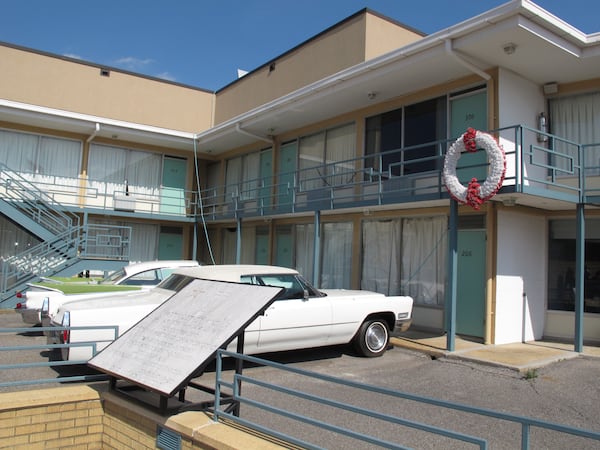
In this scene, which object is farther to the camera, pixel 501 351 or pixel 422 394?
pixel 501 351

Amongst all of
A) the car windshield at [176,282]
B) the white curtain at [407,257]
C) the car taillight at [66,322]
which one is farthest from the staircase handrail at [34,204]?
the car taillight at [66,322]

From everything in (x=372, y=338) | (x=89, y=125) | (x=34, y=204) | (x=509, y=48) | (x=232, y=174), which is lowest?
(x=372, y=338)

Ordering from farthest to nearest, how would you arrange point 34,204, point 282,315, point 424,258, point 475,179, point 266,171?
point 266,171 < point 34,204 < point 424,258 < point 475,179 < point 282,315

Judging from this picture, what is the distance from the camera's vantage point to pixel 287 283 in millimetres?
7590

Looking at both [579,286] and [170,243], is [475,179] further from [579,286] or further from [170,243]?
[170,243]

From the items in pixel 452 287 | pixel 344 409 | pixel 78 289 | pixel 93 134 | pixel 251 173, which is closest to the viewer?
pixel 344 409

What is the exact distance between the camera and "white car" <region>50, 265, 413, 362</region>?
636cm

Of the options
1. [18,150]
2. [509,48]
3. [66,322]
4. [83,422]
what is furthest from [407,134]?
[18,150]

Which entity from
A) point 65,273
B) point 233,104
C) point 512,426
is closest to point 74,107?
point 233,104

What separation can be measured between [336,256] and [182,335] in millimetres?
9492

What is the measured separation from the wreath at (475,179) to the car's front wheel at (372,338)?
8.16 ft

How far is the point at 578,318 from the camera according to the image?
8.95m

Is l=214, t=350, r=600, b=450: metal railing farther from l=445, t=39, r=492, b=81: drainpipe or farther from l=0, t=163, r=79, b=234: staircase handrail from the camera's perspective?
l=0, t=163, r=79, b=234: staircase handrail

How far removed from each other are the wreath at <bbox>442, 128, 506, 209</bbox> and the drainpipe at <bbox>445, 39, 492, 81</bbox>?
1.68 meters
